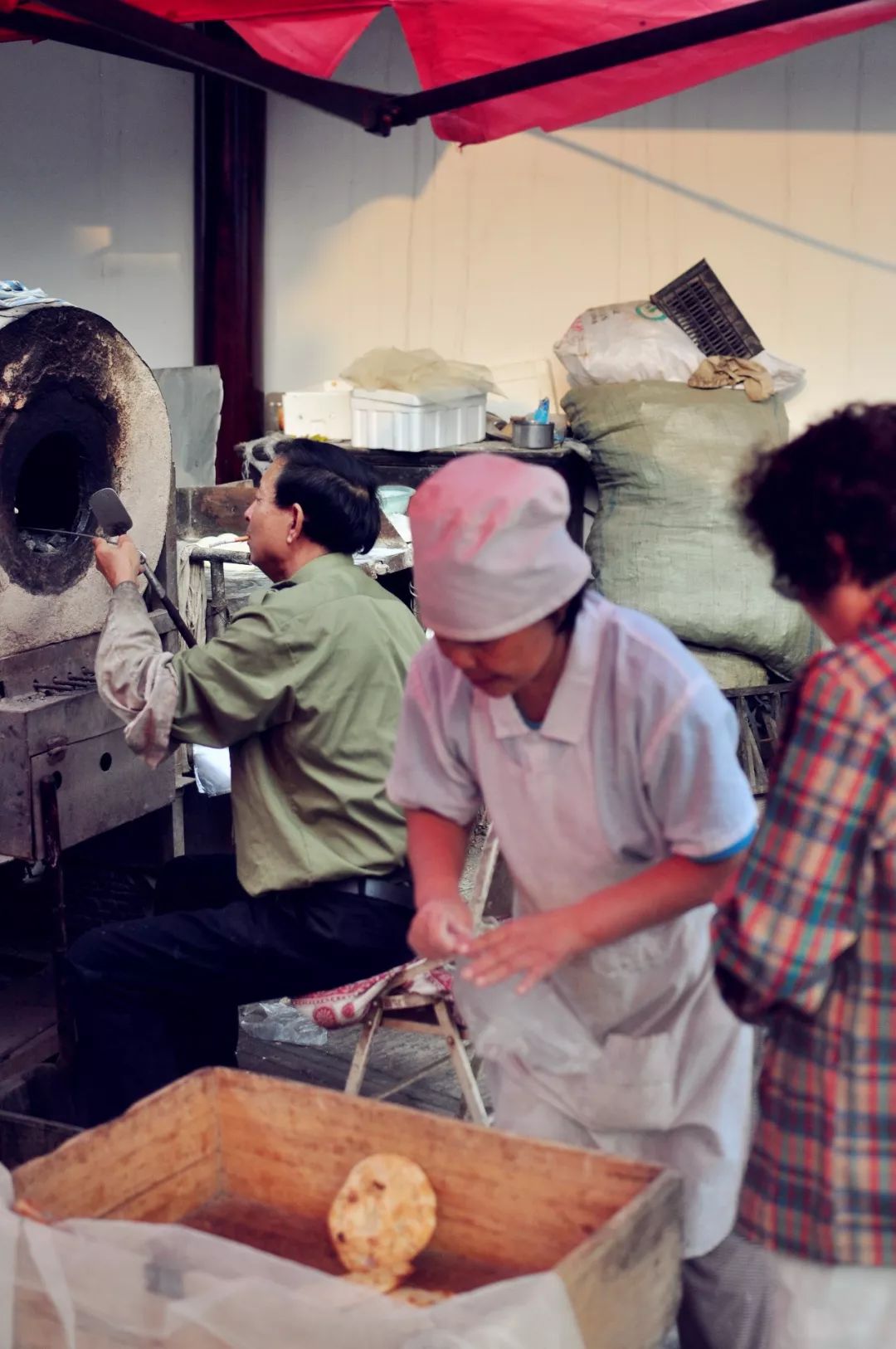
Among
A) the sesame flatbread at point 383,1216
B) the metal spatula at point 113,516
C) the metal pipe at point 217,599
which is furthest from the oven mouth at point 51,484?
the sesame flatbread at point 383,1216

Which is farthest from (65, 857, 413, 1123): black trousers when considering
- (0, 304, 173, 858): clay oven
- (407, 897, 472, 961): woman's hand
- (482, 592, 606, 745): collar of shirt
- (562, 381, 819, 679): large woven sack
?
(562, 381, 819, 679): large woven sack

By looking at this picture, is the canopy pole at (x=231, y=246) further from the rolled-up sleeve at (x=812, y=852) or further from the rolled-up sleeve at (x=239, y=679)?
the rolled-up sleeve at (x=812, y=852)

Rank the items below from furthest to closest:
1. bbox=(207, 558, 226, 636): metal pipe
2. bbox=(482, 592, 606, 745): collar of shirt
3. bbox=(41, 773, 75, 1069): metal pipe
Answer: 1. bbox=(207, 558, 226, 636): metal pipe
2. bbox=(41, 773, 75, 1069): metal pipe
3. bbox=(482, 592, 606, 745): collar of shirt

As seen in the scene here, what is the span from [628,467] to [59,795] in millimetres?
3550

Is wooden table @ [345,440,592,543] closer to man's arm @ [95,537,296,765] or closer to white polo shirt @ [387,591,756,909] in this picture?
man's arm @ [95,537,296,765]

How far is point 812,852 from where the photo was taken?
5.30 feet

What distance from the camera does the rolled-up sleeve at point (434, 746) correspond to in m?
2.33

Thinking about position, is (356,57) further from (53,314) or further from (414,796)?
(414,796)

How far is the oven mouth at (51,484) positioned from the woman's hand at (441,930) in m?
1.78

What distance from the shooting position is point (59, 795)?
358 centimetres

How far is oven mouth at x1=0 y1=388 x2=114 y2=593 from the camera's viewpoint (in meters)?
3.51

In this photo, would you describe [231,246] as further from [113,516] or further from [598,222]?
[113,516]

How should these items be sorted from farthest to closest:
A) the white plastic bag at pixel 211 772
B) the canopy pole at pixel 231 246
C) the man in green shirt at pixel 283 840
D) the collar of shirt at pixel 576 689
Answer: the canopy pole at pixel 231 246
the white plastic bag at pixel 211 772
the man in green shirt at pixel 283 840
the collar of shirt at pixel 576 689

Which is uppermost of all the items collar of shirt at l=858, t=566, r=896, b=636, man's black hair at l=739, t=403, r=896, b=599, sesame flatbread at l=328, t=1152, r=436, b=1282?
man's black hair at l=739, t=403, r=896, b=599
